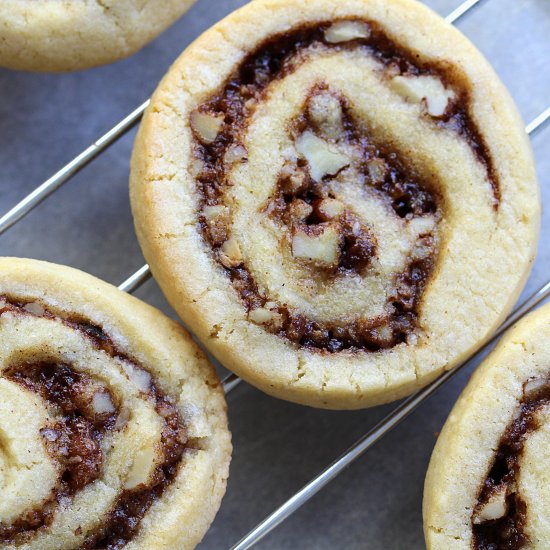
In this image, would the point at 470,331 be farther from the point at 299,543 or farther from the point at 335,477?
the point at 299,543

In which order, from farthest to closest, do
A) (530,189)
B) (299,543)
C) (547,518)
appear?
(299,543) → (530,189) → (547,518)

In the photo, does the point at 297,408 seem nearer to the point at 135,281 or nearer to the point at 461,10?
the point at 135,281

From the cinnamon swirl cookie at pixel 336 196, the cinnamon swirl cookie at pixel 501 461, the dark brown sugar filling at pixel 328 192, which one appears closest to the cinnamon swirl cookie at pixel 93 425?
the cinnamon swirl cookie at pixel 336 196

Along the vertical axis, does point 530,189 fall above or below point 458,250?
above

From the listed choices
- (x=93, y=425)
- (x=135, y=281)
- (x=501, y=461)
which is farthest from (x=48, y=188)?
(x=501, y=461)

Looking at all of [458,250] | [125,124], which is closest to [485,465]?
[458,250]

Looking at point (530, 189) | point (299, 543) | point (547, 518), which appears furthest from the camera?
point (299, 543)

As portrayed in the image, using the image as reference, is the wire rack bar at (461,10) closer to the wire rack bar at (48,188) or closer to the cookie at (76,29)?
the cookie at (76,29)
